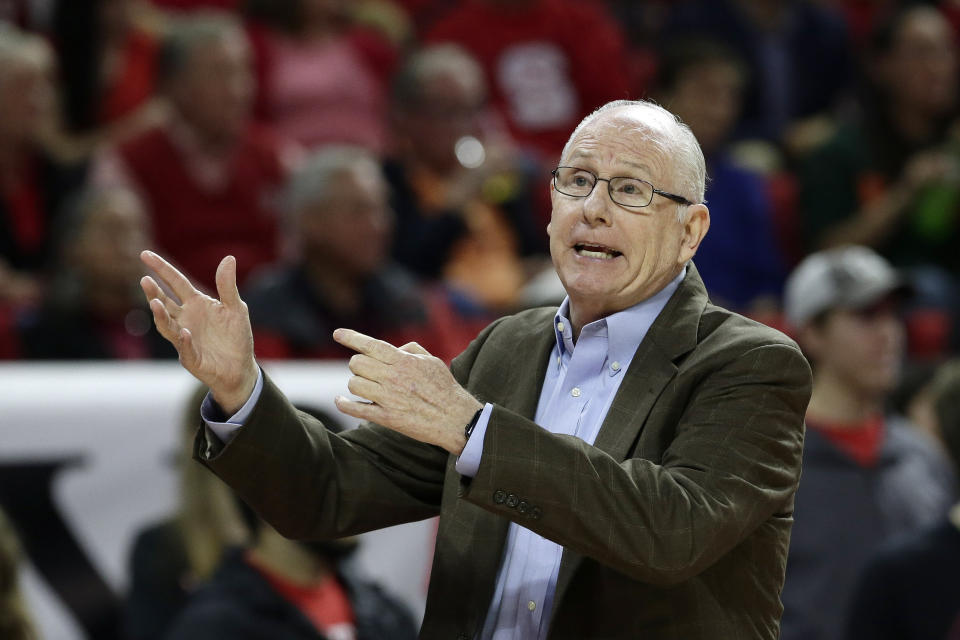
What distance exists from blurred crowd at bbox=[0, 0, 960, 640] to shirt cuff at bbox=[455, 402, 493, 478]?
1.42 meters

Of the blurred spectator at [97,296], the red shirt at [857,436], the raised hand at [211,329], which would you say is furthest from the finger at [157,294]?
the red shirt at [857,436]

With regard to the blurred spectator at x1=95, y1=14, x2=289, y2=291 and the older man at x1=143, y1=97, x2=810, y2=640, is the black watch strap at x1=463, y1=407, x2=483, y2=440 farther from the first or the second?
the blurred spectator at x1=95, y1=14, x2=289, y2=291

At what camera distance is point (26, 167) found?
5.55 m

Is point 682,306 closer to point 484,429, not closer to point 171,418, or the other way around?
point 484,429

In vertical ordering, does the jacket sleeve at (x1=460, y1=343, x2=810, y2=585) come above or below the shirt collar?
below

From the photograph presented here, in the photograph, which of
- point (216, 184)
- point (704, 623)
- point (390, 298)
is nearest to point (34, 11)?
point (216, 184)

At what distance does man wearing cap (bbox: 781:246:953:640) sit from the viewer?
4.30 metres

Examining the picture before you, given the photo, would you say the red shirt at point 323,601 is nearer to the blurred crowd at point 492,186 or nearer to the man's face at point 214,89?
the blurred crowd at point 492,186

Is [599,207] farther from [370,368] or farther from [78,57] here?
[78,57]

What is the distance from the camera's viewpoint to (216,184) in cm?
577

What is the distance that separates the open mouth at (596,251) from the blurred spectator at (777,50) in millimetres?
5472

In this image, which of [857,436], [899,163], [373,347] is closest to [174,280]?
[373,347]

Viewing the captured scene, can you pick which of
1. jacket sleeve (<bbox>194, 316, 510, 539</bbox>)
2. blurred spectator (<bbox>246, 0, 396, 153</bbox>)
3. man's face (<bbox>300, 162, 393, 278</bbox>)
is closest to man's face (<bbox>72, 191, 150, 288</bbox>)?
man's face (<bbox>300, 162, 393, 278</bbox>)

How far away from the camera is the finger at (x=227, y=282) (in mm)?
2004
